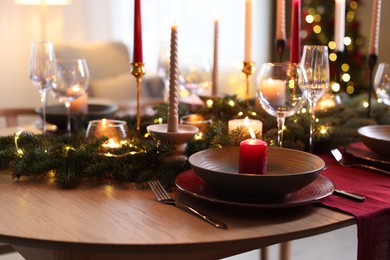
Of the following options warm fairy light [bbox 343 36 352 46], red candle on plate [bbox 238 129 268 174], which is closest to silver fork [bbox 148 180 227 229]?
red candle on plate [bbox 238 129 268 174]

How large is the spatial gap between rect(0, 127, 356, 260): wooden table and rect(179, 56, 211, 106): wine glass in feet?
3.29

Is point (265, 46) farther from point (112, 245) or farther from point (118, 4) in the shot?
point (112, 245)

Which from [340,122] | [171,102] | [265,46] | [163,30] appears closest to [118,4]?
[163,30]

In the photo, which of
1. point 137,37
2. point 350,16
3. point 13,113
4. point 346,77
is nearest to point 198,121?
point 137,37

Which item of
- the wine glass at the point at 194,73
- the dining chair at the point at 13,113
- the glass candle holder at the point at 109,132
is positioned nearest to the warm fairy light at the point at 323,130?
the glass candle holder at the point at 109,132

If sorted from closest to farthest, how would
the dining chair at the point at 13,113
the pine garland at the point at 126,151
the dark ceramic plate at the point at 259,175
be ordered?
the dark ceramic plate at the point at 259,175
the pine garland at the point at 126,151
the dining chair at the point at 13,113

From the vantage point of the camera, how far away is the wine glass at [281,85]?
124cm

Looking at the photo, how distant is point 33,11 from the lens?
4.35 metres

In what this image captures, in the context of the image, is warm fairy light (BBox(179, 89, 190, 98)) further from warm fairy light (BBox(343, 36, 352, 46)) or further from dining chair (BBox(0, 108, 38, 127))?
warm fairy light (BBox(343, 36, 352, 46))

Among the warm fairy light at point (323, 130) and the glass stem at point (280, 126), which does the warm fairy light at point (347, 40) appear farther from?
the glass stem at point (280, 126)

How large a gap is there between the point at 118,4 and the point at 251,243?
4086mm

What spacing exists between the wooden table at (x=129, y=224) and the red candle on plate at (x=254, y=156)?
0.34 feet

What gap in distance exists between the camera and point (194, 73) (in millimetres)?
2125

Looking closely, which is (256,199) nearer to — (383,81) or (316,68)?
(316,68)
